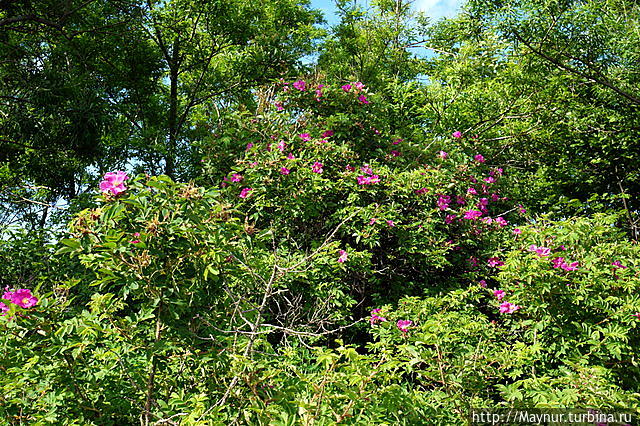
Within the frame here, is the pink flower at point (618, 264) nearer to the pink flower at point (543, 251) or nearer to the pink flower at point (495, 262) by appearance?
the pink flower at point (543, 251)

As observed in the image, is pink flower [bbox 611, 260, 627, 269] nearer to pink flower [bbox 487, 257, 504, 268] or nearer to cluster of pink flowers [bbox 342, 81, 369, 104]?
pink flower [bbox 487, 257, 504, 268]

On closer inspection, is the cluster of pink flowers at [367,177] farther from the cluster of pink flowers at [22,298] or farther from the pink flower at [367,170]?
the cluster of pink flowers at [22,298]

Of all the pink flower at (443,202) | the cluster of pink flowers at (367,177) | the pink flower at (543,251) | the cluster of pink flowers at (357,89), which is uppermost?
the cluster of pink flowers at (357,89)

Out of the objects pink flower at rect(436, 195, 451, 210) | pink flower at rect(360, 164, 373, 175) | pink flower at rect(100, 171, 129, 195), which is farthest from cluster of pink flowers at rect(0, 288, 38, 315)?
pink flower at rect(436, 195, 451, 210)

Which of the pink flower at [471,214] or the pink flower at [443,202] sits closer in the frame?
the pink flower at [443,202]

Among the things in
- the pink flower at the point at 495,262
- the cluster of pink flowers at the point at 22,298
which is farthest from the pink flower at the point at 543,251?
the cluster of pink flowers at the point at 22,298

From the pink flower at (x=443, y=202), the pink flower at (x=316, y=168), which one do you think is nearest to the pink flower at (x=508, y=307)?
the pink flower at (x=443, y=202)

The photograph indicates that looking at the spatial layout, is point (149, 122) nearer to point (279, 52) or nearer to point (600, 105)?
point (279, 52)

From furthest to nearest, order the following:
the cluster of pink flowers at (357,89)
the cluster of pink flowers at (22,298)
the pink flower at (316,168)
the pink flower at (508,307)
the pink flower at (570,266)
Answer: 1. the cluster of pink flowers at (357,89)
2. the pink flower at (316,168)
3. the pink flower at (508,307)
4. the pink flower at (570,266)
5. the cluster of pink flowers at (22,298)

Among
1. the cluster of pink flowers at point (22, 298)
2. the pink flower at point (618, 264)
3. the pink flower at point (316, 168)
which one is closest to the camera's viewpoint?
the cluster of pink flowers at point (22, 298)

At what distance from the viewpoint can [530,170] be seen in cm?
813

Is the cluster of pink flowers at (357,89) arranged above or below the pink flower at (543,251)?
above

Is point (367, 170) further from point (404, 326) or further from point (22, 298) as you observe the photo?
point (22, 298)

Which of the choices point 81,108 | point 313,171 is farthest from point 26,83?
point 313,171
